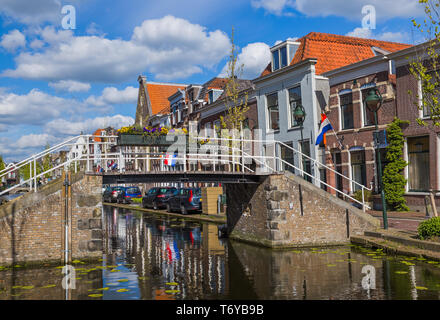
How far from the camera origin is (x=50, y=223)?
11852 millimetres

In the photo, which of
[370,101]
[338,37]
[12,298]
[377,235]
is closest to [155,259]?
[12,298]

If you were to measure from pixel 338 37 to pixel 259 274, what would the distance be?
69.1 ft

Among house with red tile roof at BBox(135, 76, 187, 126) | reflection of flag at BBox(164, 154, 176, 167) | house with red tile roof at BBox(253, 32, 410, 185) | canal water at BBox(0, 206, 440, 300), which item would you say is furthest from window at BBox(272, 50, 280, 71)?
house with red tile roof at BBox(135, 76, 187, 126)

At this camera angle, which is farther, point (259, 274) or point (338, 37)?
point (338, 37)

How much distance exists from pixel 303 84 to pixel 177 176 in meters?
12.8

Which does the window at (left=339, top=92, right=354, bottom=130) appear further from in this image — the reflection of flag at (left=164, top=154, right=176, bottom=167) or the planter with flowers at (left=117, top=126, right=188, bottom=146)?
the planter with flowers at (left=117, top=126, right=188, bottom=146)

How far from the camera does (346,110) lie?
886 inches

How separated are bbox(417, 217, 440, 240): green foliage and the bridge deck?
5084 millimetres

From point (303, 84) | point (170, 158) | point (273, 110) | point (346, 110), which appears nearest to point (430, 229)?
point (170, 158)
